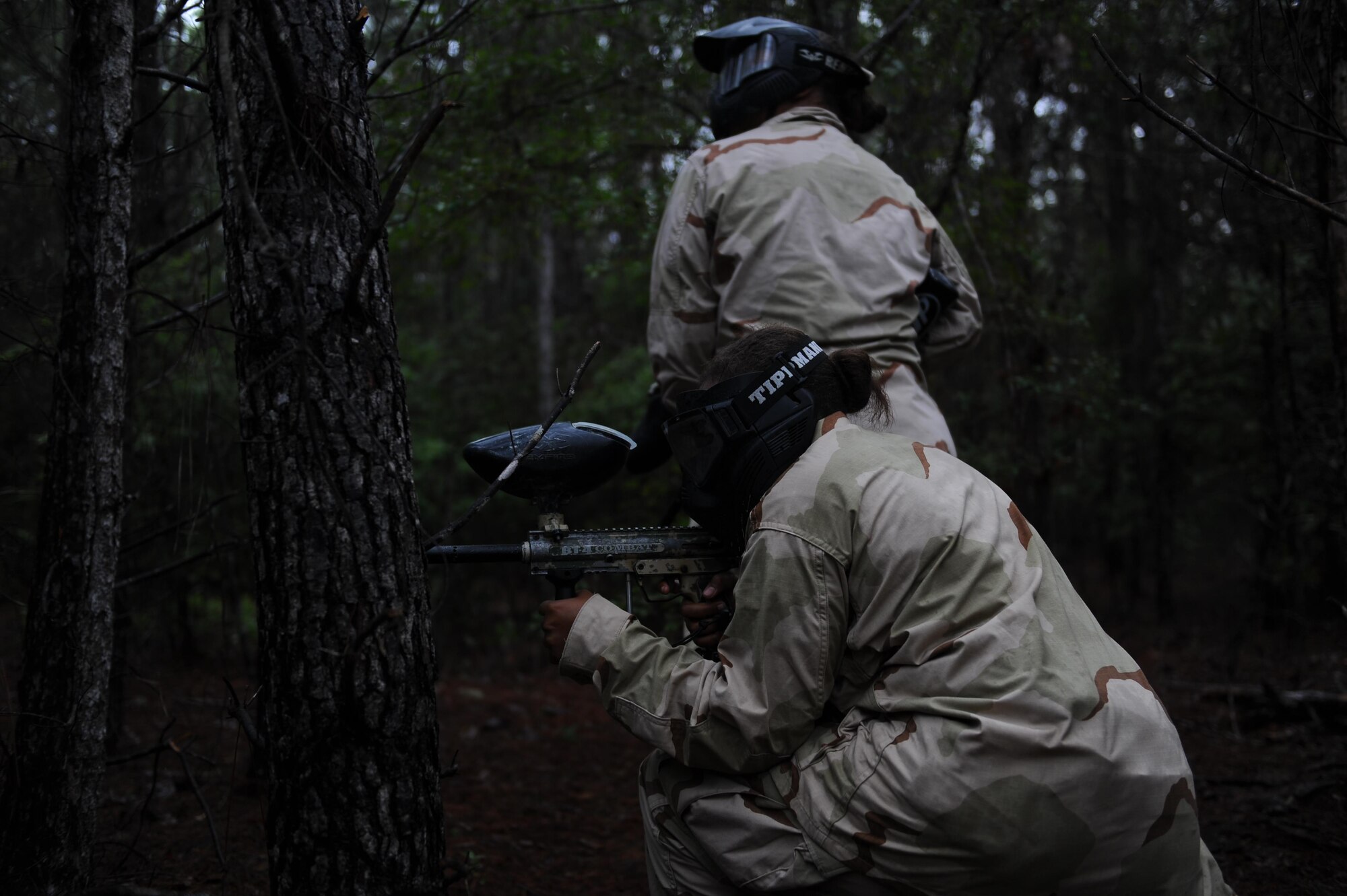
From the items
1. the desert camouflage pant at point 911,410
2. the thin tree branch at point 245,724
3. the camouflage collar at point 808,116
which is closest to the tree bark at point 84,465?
the thin tree branch at point 245,724

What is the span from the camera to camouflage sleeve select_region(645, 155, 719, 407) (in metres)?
3.21

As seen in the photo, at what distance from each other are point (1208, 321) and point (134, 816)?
11526 millimetres

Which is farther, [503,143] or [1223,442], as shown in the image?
[1223,442]

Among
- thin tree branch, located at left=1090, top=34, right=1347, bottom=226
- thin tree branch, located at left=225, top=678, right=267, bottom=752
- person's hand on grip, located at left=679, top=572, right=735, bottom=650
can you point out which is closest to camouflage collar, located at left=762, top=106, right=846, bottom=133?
thin tree branch, located at left=1090, top=34, right=1347, bottom=226

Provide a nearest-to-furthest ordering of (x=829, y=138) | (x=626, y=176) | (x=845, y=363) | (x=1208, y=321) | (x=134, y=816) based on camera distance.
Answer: (x=845, y=363)
(x=829, y=138)
(x=134, y=816)
(x=626, y=176)
(x=1208, y=321)

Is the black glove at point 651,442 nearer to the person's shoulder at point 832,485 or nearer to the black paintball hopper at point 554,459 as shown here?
the black paintball hopper at point 554,459

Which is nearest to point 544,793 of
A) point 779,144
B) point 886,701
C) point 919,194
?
point 886,701

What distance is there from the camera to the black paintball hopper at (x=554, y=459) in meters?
2.49

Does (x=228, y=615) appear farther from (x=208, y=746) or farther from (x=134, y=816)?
(x=134, y=816)

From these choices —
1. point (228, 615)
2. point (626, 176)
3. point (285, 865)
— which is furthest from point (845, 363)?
point (228, 615)

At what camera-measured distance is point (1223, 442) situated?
11273mm

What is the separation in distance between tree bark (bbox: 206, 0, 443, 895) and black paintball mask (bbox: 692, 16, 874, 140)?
182 centimetres

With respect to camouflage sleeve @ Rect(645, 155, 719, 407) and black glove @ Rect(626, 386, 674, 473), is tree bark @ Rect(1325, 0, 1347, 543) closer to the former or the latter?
camouflage sleeve @ Rect(645, 155, 719, 407)

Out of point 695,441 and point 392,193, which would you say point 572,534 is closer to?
point 695,441
